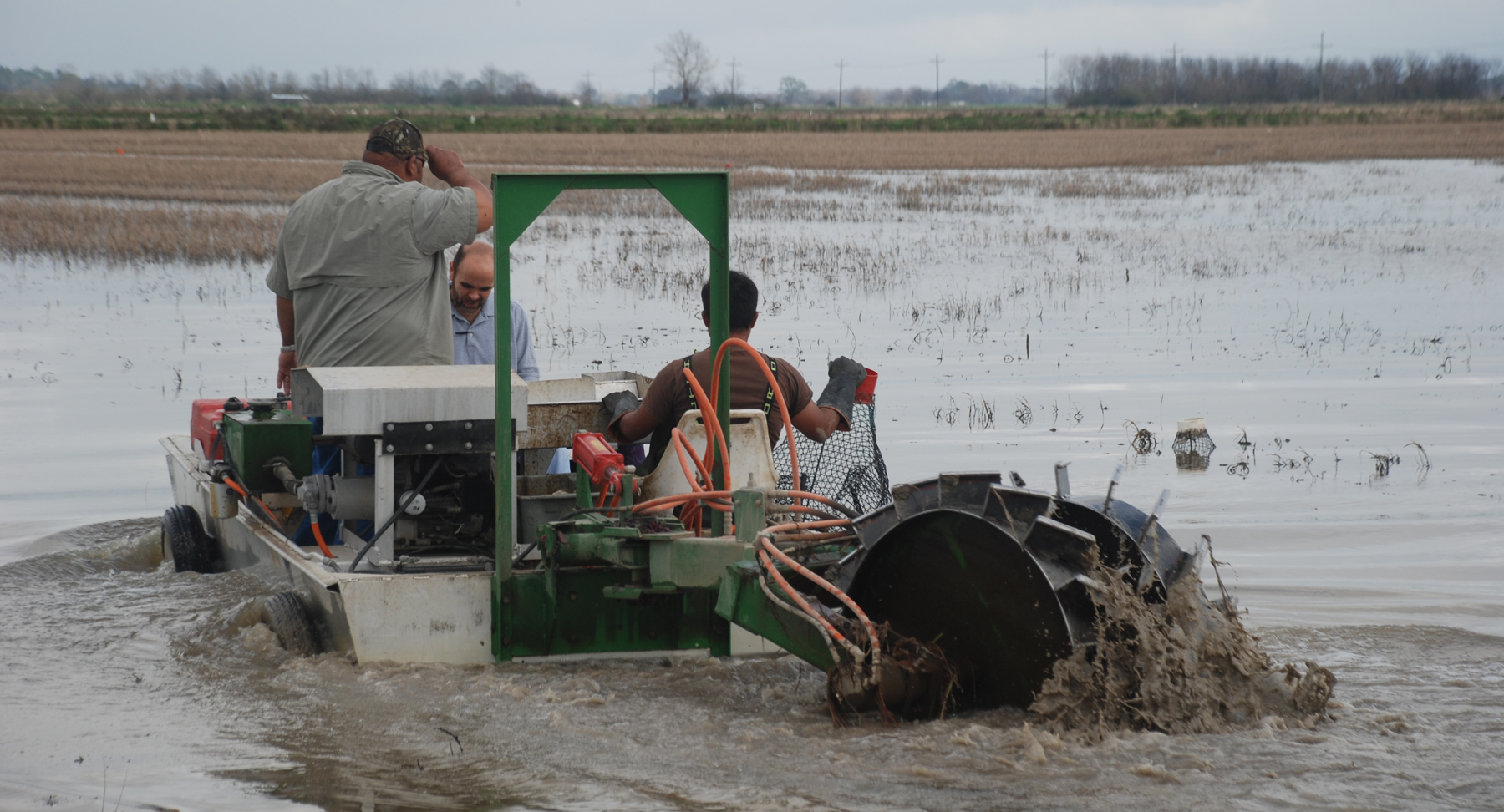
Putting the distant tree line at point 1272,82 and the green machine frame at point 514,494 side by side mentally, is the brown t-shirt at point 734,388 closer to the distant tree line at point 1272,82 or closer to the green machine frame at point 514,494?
the green machine frame at point 514,494

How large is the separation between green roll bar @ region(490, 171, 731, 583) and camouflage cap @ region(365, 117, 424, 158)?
137cm

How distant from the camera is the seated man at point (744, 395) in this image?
5891 millimetres

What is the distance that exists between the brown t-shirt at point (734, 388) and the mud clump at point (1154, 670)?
214cm

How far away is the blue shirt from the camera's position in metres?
7.18

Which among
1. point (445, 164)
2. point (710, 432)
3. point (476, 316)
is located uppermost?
point (445, 164)

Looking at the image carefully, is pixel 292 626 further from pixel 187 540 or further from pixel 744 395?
pixel 744 395

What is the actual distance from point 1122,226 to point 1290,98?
335 ft

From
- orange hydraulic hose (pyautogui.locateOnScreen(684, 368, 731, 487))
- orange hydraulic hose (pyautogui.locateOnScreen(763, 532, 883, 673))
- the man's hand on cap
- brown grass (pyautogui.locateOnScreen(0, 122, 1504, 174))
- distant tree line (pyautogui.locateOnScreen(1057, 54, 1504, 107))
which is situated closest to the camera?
orange hydraulic hose (pyautogui.locateOnScreen(763, 532, 883, 673))

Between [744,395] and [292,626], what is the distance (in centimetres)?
207

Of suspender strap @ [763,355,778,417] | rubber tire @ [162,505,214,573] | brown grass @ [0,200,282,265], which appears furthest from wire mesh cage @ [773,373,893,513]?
brown grass @ [0,200,282,265]

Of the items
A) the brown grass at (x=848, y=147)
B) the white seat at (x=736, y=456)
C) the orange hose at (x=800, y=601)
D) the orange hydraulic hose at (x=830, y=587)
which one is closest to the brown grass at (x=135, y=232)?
the brown grass at (x=848, y=147)

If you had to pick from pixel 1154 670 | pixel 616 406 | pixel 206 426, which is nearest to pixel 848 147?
pixel 206 426

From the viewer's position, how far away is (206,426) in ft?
23.3

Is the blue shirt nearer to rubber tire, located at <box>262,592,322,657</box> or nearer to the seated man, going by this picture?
the seated man
